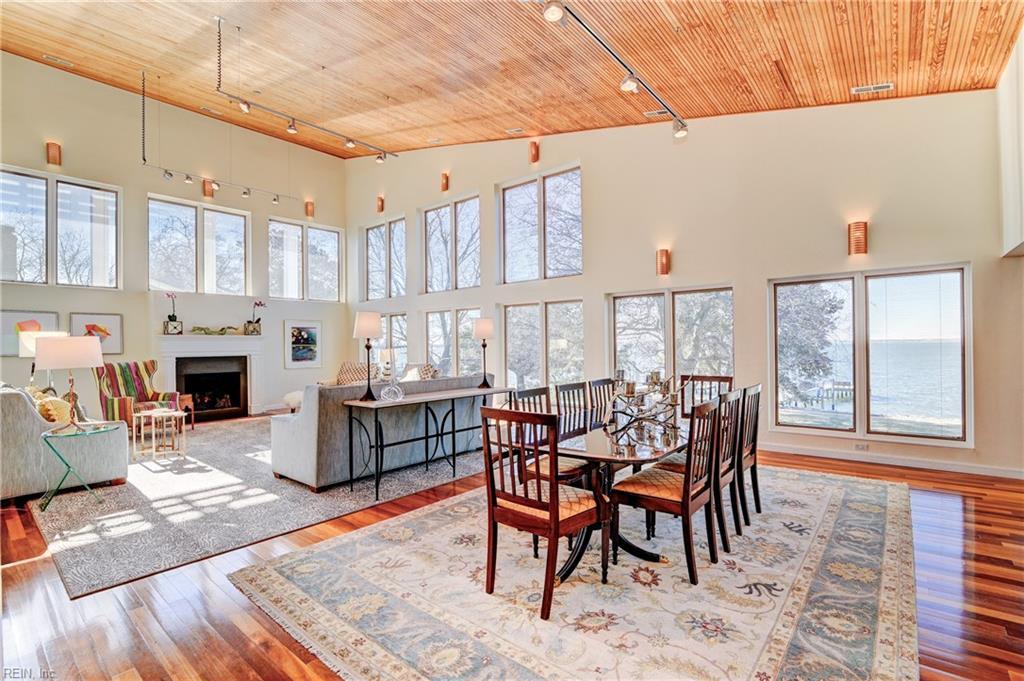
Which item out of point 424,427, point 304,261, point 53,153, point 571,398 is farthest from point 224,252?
point 571,398

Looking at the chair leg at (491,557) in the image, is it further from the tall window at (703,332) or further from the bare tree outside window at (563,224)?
the bare tree outside window at (563,224)

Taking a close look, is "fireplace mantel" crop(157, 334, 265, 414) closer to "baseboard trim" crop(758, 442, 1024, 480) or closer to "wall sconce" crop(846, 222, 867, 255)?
"baseboard trim" crop(758, 442, 1024, 480)

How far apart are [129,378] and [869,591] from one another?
27.2 feet

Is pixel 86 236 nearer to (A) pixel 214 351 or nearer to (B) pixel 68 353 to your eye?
(A) pixel 214 351

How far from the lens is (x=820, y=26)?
3852 mm

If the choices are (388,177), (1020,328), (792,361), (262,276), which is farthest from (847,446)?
(262,276)

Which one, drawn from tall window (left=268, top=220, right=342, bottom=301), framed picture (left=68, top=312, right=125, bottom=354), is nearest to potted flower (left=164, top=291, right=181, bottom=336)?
framed picture (left=68, top=312, right=125, bottom=354)

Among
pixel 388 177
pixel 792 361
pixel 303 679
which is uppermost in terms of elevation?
pixel 388 177

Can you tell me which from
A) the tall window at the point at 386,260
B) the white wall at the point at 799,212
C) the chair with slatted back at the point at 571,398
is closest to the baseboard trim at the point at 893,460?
the white wall at the point at 799,212

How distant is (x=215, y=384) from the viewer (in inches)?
355

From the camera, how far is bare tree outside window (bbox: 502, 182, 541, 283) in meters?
8.02

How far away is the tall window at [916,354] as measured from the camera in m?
4.96

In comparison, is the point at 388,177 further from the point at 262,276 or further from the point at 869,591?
the point at 869,591

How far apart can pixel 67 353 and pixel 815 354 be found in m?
7.29
